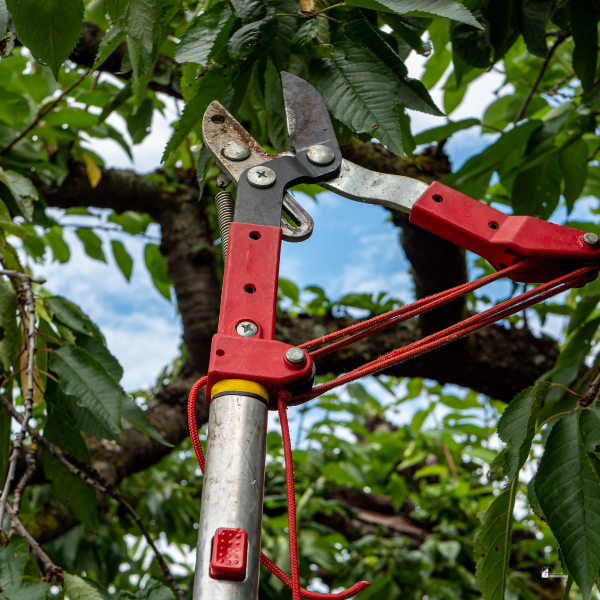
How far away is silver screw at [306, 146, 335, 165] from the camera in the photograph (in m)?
0.80

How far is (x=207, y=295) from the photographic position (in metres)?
2.24

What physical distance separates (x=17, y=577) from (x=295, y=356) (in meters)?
0.48

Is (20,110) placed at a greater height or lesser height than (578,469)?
greater

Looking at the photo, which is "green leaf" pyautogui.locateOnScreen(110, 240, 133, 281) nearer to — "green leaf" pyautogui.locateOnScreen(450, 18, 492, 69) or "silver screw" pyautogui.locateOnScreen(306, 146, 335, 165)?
"green leaf" pyautogui.locateOnScreen(450, 18, 492, 69)

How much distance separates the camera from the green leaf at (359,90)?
0.87 metres

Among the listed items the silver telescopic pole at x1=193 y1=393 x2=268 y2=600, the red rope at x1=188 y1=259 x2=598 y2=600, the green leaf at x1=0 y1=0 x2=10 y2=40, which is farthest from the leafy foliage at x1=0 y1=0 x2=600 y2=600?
the silver telescopic pole at x1=193 y1=393 x2=268 y2=600

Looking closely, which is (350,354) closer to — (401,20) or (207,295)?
(207,295)

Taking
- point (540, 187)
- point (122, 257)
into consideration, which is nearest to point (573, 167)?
point (540, 187)

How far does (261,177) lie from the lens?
0.78 m

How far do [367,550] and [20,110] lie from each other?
6.70ft

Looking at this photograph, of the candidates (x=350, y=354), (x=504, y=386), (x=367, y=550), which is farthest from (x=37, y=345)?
(x=367, y=550)

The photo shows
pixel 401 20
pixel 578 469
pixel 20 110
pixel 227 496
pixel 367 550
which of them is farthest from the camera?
pixel 367 550

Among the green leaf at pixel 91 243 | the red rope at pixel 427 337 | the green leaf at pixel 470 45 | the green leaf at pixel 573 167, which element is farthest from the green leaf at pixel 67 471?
the green leaf at pixel 91 243

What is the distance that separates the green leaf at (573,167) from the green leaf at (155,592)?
1.21 metres
